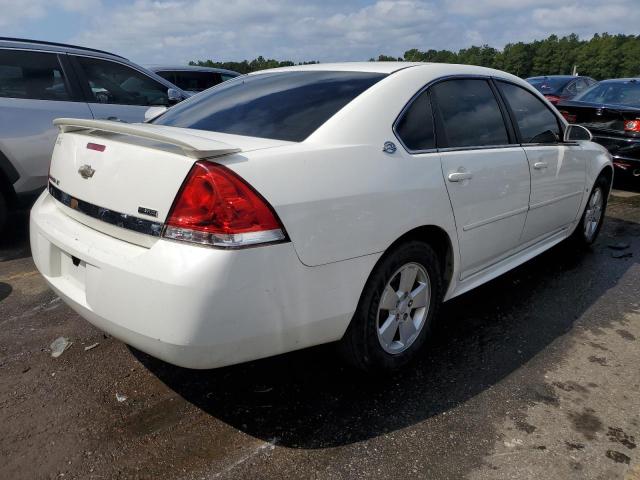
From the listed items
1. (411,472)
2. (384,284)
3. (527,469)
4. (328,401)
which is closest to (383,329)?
(384,284)

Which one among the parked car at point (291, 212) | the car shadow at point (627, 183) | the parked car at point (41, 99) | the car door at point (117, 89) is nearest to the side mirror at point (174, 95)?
the parked car at point (41, 99)

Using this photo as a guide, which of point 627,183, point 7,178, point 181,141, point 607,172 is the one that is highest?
point 181,141

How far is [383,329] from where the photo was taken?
2.53m

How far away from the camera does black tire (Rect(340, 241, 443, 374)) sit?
7.72 ft

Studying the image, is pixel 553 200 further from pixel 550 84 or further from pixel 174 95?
pixel 550 84

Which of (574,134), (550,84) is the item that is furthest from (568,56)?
(574,134)

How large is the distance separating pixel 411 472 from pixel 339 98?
1.68m

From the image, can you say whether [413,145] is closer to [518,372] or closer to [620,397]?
[518,372]

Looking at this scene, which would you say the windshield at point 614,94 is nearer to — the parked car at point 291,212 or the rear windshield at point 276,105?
the parked car at point 291,212

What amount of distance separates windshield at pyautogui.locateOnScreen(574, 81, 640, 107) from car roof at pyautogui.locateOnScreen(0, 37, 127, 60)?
6.65 meters

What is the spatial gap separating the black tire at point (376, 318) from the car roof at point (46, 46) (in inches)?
164

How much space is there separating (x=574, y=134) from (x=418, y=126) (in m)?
2.01

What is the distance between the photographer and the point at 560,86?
38.4 ft

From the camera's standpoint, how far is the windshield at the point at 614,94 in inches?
294
